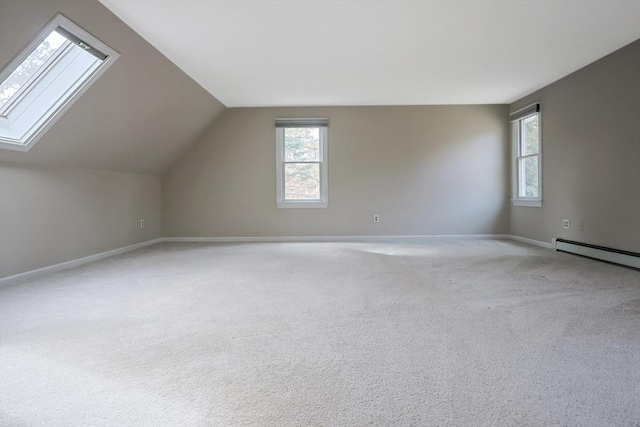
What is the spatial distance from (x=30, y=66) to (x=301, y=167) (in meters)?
3.77

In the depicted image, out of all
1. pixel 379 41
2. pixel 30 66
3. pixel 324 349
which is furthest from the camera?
pixel 379 41

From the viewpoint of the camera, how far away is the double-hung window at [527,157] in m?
5.04

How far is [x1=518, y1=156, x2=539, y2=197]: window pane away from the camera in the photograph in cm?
523

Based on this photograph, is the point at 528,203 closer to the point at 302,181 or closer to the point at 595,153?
the point at 595,153

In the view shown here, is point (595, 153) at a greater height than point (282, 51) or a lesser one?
lesser

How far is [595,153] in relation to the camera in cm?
398

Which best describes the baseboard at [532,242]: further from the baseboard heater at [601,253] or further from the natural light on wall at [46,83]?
the natural light on wall at [46,83]

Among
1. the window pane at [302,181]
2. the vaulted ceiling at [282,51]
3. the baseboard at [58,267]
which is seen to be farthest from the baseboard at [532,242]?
the baseboard at [58,267]

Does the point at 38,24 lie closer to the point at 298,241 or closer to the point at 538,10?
the point at 538,10

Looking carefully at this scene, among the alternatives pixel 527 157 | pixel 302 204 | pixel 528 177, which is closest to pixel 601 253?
pixel 528 177

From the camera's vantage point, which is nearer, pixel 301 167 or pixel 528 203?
pixel 528 203

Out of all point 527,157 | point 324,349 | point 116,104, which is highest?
point 116,104

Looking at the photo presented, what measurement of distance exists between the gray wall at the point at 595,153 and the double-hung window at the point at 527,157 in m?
0.14

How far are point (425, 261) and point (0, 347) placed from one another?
3.68m
